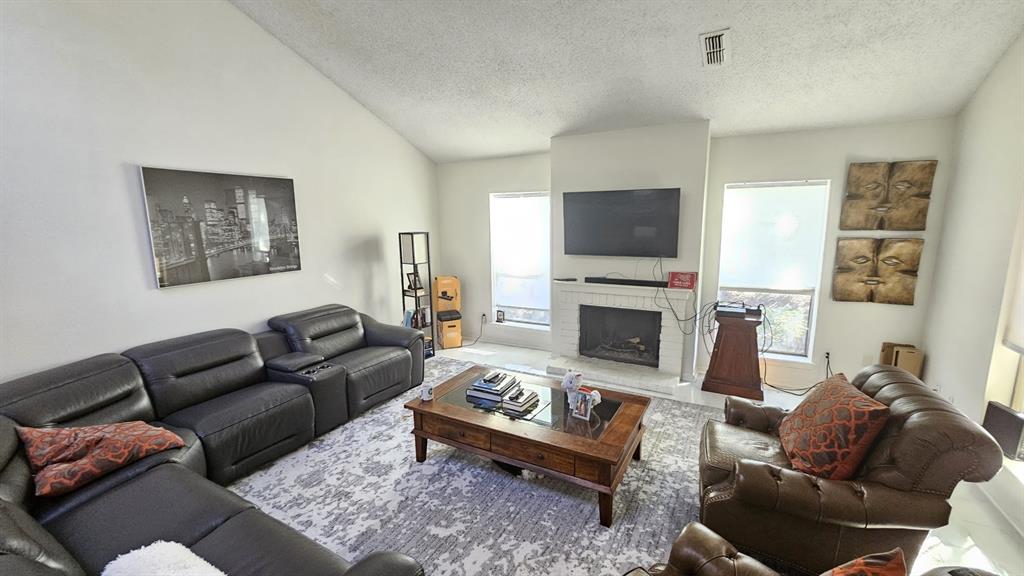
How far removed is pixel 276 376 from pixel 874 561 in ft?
11.3

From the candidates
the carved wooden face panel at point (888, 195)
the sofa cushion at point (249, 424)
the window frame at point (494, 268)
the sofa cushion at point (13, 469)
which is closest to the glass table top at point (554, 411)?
the sofa cushion at point (249, 424)

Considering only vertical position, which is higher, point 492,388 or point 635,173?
point 635,173

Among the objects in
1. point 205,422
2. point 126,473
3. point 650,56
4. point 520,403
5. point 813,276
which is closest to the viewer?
point 126,473

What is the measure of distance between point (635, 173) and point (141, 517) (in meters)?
4.20

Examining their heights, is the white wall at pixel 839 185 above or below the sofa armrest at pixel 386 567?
above

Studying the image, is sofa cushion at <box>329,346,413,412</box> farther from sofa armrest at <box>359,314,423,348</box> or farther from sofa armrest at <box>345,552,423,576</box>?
sofa armrest at <box>345,552,423,576</box>

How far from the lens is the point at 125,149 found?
8.80ft

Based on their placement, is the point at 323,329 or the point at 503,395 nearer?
the point at 503,395

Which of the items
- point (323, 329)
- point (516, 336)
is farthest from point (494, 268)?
point (323, 329)

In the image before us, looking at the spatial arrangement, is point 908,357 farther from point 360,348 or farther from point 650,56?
point 360,348

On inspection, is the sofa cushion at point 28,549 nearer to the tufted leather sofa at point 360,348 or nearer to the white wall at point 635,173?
the tufted leather sofa at point 360,348

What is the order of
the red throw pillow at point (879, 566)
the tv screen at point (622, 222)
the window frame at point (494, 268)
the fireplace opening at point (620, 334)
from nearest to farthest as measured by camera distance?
the red throw pillow at point (879, 566), the tv screen at point (622, 222), the fireplace opening at point (620, 334), the window frame at point (494, 268)

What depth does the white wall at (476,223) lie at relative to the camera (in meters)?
4.98

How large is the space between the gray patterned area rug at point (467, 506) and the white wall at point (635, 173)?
178cm
